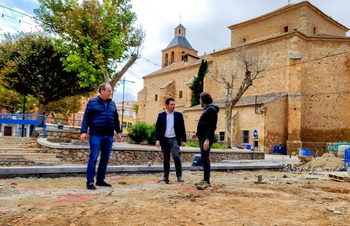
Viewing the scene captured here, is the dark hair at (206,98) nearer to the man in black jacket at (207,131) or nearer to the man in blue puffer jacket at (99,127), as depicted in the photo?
the man in black jacket at (207,131)

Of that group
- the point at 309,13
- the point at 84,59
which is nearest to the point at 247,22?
Result: the point at 309,13

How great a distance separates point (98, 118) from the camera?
4816 mm

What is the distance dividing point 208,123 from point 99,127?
1.88 metres

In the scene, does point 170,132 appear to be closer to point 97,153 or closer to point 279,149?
point 97,153

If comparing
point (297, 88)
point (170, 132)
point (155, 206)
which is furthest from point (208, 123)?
point (297, 88)

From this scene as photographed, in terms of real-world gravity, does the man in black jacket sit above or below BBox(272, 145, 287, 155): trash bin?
above

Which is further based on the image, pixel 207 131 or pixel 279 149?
pixel 279 149

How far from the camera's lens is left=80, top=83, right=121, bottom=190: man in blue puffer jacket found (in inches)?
186

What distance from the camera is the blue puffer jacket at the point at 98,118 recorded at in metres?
4.77

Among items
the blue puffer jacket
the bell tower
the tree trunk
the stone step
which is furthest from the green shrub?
the bell tower

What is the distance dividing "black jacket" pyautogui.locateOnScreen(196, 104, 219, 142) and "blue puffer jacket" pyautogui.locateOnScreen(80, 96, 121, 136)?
62.2 inches

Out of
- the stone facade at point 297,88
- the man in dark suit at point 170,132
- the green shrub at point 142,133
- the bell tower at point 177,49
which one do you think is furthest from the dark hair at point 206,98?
the bell tower at point 177,49

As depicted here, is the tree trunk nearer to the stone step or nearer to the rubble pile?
the rubble pile

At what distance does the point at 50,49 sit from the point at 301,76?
2063 centimetres
